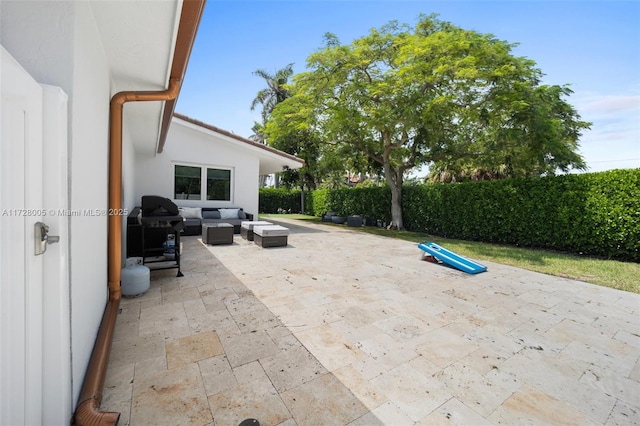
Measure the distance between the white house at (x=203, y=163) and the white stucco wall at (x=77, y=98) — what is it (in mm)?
8548

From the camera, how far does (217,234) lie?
8062 mm

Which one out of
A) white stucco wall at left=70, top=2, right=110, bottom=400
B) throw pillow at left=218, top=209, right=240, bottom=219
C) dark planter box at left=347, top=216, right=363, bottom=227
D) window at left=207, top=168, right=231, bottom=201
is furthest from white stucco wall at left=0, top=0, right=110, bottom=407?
dark planter box at left=347, top=216, right=363, bottom=227

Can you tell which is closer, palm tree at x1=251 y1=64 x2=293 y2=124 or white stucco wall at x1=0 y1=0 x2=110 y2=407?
white stucco wall at x1=0 y1=0 x2=110 y2=407

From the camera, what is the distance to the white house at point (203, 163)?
34.4ft

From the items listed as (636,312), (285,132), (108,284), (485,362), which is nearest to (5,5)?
(108,284)

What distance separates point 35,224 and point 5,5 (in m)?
1.24

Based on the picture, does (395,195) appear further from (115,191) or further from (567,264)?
(115,191)

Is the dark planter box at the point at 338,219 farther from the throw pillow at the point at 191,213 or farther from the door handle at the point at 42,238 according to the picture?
the door handle at the point at 42,238

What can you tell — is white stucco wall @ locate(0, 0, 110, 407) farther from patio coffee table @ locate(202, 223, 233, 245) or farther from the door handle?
patio coffee table @ locate(202, 223, 233, 245)

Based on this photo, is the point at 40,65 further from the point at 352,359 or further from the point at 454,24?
the point at 454,24

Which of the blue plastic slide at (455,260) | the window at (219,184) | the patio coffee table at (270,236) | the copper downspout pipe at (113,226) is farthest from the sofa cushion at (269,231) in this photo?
the window at (219,184)

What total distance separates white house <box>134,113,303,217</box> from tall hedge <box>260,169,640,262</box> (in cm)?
719

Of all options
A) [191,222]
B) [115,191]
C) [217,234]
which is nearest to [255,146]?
[191,222]

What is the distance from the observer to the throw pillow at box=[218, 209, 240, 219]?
10984 millimetres
